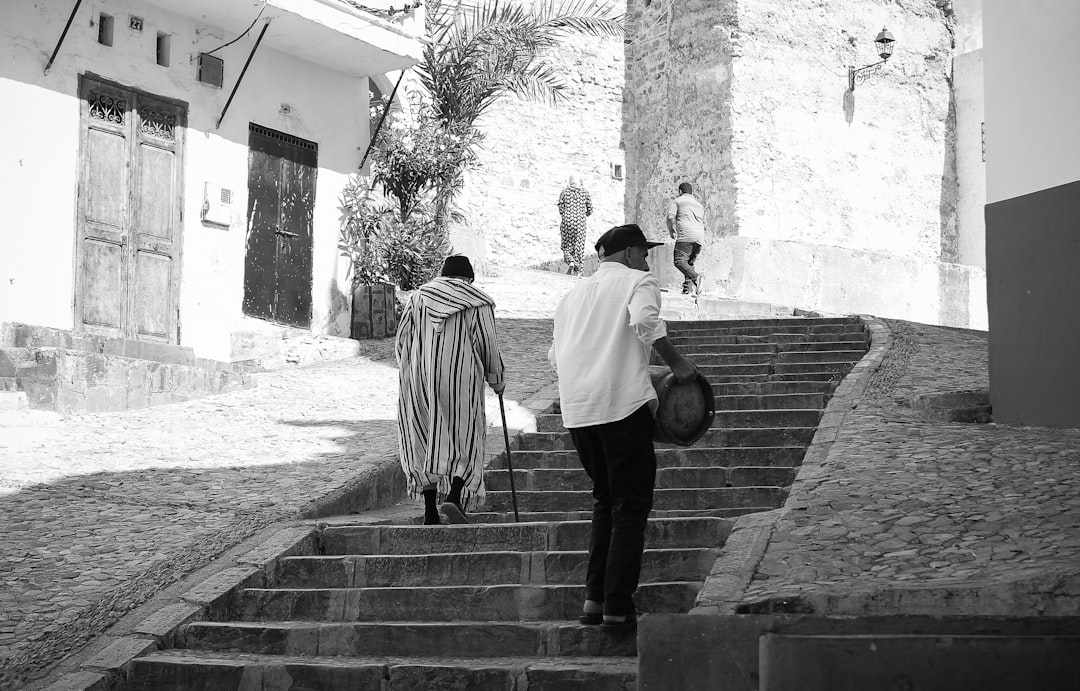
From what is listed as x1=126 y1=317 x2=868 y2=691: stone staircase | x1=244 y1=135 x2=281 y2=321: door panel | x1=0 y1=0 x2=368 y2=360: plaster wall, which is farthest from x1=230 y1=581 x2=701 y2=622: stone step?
x1=244 y1=135 x2=281 y2=321: door panel

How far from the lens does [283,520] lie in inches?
261

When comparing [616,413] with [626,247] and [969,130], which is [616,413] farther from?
[969,130]

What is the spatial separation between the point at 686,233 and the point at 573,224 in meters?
4.58

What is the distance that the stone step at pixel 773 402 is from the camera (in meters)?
8.86

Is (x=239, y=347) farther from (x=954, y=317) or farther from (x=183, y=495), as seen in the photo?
(x=954, y=317)

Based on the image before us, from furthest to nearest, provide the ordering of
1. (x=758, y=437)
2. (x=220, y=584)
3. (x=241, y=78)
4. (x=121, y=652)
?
1. (x=241, y=78)
2. (x=758, y=437)
3. (x=220, y=584)
4. (x=121, y=652)

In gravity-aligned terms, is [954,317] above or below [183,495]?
above

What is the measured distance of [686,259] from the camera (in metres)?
17.2

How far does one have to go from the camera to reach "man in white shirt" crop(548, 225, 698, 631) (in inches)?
181

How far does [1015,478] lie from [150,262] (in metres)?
8.79

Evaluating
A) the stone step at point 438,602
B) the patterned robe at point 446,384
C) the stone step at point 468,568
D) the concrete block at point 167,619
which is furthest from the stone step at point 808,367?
the concrete block at point 167,619

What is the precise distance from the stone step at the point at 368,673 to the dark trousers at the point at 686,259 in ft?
41.0

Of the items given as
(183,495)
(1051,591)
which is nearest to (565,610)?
(1051,591)

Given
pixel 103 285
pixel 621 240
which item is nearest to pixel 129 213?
pixel 103 285
